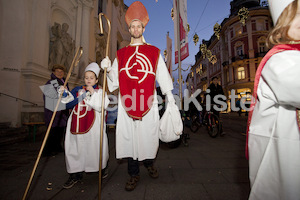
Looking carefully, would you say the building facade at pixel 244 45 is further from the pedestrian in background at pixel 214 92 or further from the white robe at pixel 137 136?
the white robe at pixel 137 136

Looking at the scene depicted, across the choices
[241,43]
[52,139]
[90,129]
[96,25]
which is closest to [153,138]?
[90,129]

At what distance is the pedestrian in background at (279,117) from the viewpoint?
874mm

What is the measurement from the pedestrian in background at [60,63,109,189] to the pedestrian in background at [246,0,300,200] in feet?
5.95

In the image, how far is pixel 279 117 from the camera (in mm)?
984

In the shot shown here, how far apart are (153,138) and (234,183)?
1.21 metres

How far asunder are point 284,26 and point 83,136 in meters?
2.37

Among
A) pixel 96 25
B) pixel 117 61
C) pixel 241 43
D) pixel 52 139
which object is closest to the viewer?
pixel 117 61

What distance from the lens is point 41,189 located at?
82.7 inches

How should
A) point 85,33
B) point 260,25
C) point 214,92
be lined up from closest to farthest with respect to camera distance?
point 214,92 < point 85,33 < point 260,25

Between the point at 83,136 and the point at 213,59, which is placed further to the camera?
the point at 213,59

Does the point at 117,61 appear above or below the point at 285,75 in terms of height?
above

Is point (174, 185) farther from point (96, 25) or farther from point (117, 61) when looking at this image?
point (96, 25)

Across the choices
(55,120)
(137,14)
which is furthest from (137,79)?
(55,120)

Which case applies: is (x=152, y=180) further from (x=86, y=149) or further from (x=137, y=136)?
(x=86, y=149)
